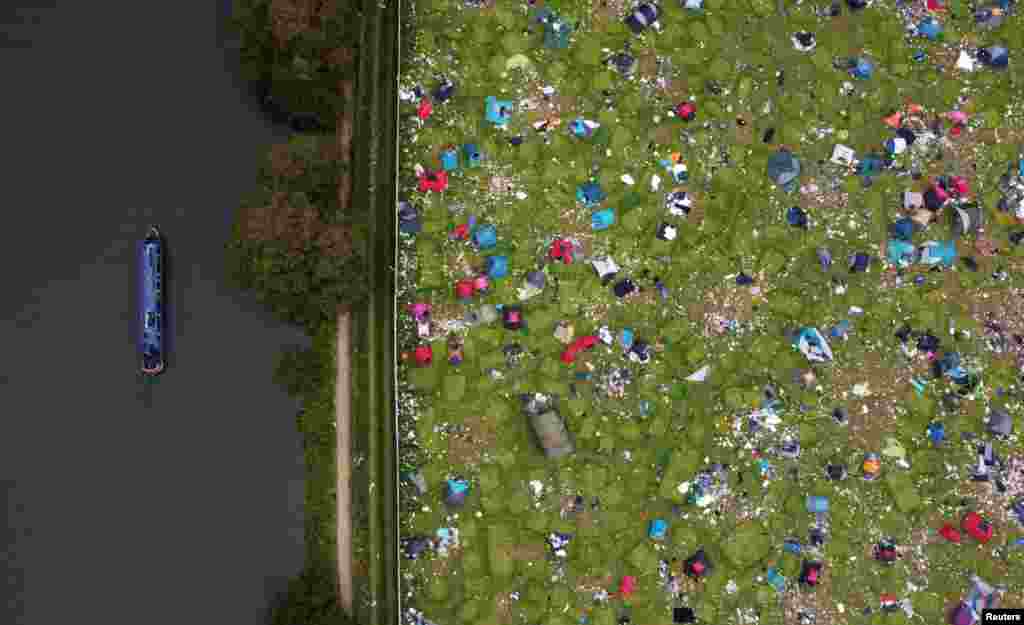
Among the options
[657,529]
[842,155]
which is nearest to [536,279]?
[657,529]

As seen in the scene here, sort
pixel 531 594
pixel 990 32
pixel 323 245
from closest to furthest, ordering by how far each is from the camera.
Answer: pixel 323 245, pixel 531 594, pixel 990 32

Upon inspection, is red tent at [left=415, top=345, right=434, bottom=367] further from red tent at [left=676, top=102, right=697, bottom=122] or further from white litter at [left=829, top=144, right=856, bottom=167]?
white litter at [left=829, top=144, right=856, bottom=167]

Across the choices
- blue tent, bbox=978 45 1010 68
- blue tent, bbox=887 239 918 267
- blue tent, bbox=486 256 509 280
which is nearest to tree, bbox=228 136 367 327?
blue tent, bbox=486 256 509 280

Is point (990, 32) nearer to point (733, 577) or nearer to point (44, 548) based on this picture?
point (733, 577)

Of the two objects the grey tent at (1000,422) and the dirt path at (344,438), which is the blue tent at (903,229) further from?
the dirt path at (344,438)

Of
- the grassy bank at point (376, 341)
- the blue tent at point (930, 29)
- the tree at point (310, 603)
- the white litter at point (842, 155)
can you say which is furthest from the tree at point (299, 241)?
the blue tent at point (930, 29)

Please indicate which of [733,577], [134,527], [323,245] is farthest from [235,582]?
[733,577]
